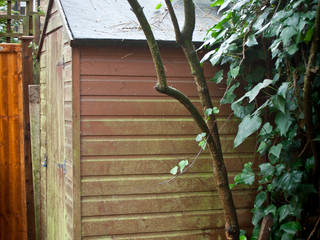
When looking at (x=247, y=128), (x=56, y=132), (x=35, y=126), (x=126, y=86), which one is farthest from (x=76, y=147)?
(x=35, y=126)

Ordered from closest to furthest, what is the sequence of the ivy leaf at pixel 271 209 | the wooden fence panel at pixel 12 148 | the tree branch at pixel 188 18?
1. the tree branch at pixel 188 18
2. the ivy leaf at pixel 271 209
3. the wooden fence panel at pixel 12 148

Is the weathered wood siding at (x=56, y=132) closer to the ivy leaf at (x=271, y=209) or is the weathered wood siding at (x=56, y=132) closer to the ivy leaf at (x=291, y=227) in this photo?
the ivy leaf at (x=271, y=209)


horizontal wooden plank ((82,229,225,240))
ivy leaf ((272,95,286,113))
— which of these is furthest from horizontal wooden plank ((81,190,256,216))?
ivy leaf ((272,95,286,113))

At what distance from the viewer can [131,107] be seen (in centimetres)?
393

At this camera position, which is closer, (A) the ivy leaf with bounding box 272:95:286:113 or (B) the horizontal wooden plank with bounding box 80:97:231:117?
(A) the ivy leaf with bounding box 272:95:286:113

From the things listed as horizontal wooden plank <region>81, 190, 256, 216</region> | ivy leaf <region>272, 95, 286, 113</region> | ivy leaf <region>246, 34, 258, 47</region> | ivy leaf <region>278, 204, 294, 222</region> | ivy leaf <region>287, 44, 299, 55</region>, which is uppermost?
ivy leaf <region>246, 34, 258, 47</region>

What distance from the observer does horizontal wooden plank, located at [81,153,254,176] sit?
12.6 ft

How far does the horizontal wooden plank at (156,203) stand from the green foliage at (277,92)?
1.35ft

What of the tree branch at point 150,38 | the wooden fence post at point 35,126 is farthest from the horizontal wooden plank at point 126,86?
the wooden fence post at point 35,126

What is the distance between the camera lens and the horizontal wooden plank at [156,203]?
3846mm

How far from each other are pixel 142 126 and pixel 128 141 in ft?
0.57

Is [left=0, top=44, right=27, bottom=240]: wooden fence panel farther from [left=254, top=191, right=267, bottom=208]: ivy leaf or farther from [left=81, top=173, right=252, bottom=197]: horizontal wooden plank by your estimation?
[left=254, top=191, right=267, bottom=208]: ivy leaf

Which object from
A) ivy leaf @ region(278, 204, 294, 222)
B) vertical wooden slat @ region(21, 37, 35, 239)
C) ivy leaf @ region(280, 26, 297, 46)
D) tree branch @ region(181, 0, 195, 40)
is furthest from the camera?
vertical wooden slat @ region(21, 37, 35, 239)

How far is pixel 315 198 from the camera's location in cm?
336
